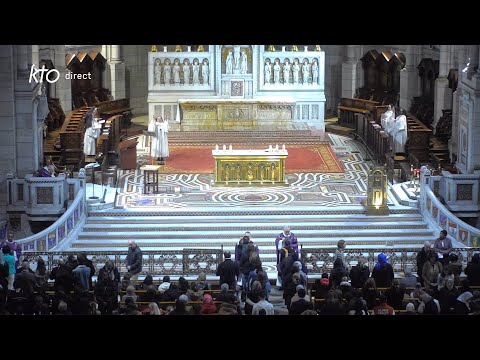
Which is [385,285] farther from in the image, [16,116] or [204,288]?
[16,116]

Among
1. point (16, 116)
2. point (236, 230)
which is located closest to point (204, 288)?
point (236, 230)

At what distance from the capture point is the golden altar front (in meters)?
31.3

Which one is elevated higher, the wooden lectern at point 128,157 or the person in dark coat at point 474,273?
the wooden lectern at point 128,157

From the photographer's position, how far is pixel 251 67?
39688 millimetres

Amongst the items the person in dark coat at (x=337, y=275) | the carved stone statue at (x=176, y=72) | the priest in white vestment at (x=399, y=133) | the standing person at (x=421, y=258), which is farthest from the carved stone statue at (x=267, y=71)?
the person in dark coat at (x=337, y=275)

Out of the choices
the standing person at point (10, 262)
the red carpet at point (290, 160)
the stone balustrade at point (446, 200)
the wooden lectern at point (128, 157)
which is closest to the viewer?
the standing person at point (10, 262)

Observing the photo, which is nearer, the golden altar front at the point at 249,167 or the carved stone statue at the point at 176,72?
the golden altar front at the point at 249,167

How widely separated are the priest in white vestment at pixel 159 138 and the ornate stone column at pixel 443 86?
26.0 feet

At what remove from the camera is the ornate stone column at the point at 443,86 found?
37188 millimetres

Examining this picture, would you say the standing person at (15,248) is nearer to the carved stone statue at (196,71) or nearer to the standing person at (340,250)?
the standing person at (340,250)

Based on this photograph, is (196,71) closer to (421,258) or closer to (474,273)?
(421,258)

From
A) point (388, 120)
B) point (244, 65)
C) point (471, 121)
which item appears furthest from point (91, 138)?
point (471, 121)

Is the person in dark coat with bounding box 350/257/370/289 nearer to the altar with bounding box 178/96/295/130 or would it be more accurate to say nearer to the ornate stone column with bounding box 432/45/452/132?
the ornate stone column with bounding box 432/45/452/132

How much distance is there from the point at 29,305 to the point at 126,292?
1636 millimetres
